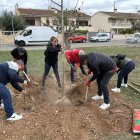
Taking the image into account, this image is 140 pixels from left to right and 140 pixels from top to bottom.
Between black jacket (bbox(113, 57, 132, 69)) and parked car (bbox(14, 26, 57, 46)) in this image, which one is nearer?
black jacket (bbox(113, 57, 132, 69))

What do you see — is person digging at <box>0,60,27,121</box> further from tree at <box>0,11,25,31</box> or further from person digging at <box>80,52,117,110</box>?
tree at <box>0,11,25,31</box>

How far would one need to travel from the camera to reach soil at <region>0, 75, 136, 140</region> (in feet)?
18.2

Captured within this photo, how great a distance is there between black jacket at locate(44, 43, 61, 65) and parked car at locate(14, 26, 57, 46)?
2202cm

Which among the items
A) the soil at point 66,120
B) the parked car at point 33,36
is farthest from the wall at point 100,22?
the soil at point 66,120

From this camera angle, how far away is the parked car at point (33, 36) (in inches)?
1170

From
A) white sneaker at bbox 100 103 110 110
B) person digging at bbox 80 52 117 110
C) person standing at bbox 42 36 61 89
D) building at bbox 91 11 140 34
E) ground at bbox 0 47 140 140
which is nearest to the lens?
ground at bbox 0 47 140 140

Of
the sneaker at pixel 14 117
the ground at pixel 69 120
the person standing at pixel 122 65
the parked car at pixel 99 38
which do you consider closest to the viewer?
the ground at pixel 69 120

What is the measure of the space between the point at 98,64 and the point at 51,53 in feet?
6.36

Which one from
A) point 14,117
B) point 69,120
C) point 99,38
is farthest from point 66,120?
point 99,38

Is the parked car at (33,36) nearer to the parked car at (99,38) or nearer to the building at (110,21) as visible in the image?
the parked car at (99,38)

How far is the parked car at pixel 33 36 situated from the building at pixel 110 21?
35319mm

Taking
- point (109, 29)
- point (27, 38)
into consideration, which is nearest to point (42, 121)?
point (27, 38)

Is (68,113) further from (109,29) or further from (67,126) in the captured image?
(109,29)

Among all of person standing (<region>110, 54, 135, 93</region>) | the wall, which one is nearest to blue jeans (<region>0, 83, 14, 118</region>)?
person standing (<region>110, 54, 135, 93</region>)
